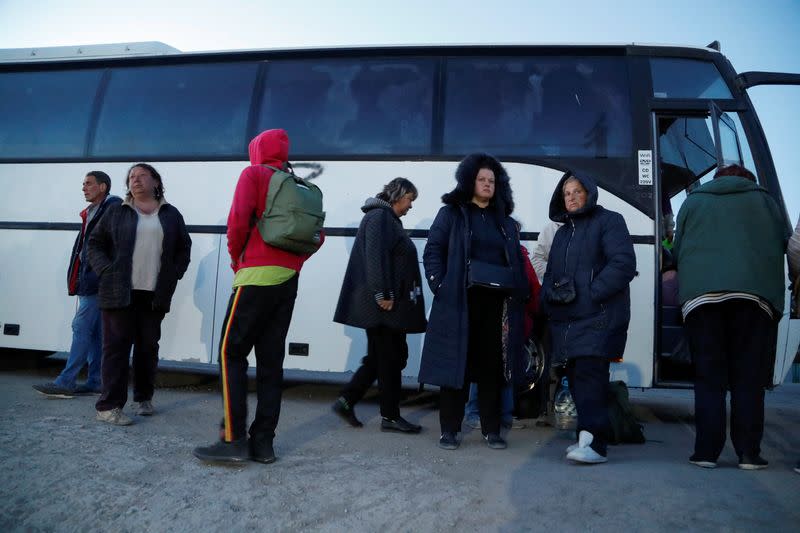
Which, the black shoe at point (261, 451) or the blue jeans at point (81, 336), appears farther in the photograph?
the blue jeans at point (81, 336)

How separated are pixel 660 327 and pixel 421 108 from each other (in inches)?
113

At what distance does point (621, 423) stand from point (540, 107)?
285 centimetres

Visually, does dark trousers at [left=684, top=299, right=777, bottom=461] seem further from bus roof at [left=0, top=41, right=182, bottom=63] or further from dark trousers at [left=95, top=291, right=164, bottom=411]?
bus roof at [left=0, top=41, right=182, bottom=63]

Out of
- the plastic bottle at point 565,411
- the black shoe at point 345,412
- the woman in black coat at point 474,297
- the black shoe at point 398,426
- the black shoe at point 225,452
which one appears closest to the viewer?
the black shoe at point 225,452

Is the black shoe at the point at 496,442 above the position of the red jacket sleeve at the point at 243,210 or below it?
below

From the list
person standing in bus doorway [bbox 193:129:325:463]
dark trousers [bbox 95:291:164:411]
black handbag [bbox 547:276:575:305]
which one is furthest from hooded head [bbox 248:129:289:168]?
black handbag [bbox 547:276:575:305]

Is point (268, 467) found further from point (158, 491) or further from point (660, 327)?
point (660, 327)

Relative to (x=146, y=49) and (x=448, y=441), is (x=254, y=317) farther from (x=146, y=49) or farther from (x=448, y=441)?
(x=146, y=49)

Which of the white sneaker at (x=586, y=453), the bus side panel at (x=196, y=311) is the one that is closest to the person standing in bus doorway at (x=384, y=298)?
the white sneaker at (x=586, y=453)

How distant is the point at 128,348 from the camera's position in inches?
201

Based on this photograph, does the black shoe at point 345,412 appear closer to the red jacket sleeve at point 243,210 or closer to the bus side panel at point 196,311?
the red jacket sleeve at point 243,210

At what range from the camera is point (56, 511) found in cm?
332

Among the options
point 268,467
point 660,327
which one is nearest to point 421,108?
point 660,327

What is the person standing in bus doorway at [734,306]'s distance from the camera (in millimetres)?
4164
